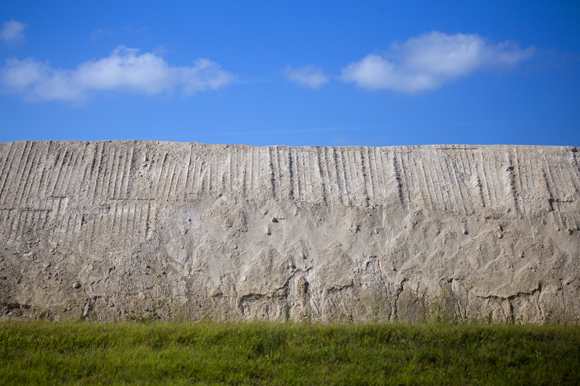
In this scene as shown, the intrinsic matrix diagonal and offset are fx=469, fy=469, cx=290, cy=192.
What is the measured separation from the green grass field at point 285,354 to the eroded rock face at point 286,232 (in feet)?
3.21

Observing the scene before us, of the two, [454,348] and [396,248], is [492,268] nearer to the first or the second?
[396,248]

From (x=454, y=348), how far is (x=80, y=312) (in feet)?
18.3

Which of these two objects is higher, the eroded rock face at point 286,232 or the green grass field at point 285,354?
the eroded rock face at point 286,232

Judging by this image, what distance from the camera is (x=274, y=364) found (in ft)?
18.7

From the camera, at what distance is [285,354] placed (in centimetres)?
589

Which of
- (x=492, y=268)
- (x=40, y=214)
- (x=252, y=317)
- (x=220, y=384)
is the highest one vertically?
(x=40, y=214)

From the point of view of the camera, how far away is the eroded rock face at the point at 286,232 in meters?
7.63

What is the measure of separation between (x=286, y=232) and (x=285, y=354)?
2.80 metres

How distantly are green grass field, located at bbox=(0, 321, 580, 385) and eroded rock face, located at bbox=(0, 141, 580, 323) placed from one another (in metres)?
0.98

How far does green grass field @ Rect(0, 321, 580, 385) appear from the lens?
5.32 meters

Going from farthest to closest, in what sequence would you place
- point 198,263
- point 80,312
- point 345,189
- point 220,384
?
1. point 345,189
2. point 198,263
3. point 80,312
4. point 220,384

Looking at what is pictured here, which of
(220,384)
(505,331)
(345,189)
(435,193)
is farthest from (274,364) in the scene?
(435,193)

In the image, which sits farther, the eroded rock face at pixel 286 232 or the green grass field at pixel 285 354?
the eroded rock face at pixel 286 232

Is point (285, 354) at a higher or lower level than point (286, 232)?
lower
